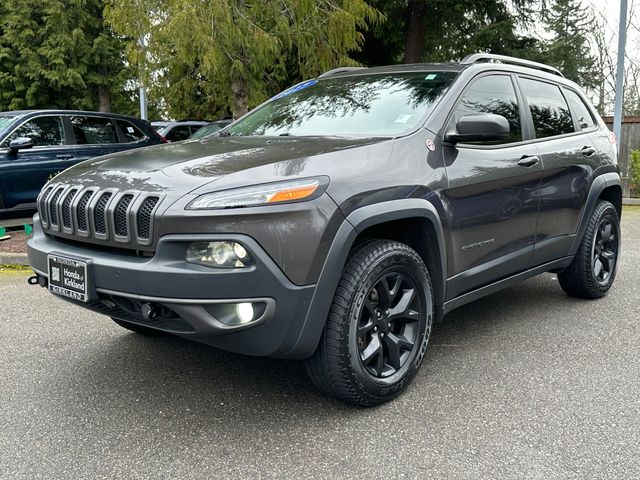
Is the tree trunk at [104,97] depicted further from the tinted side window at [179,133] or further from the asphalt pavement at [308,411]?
the asphalt pavement at [308,411]

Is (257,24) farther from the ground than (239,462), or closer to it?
farther from the ground

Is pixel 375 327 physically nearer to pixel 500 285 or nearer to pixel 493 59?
pixel 500 285

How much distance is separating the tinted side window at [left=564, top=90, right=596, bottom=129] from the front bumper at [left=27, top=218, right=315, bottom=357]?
10.3 ft

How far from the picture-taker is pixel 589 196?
175 inches

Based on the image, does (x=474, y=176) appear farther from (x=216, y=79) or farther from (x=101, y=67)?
(x=101, y=67)

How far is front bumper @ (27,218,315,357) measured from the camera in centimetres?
237

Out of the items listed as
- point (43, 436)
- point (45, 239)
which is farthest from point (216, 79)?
point (43, 436)

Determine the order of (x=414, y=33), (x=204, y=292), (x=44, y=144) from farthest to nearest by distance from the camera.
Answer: (x=414, y=33) < (x=44, y=144) < (x=204, y=292)

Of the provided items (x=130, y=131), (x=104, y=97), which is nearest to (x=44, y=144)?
(x=130, y=131)

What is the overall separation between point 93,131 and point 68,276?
241 inches

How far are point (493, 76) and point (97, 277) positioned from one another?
2.65 meters

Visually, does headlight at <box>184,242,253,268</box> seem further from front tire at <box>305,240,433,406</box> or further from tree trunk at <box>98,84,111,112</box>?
tree trunk at <box>98,84,111,112</box>

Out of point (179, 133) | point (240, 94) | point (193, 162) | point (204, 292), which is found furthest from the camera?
point (179, 133)

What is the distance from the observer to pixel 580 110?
4.73m
